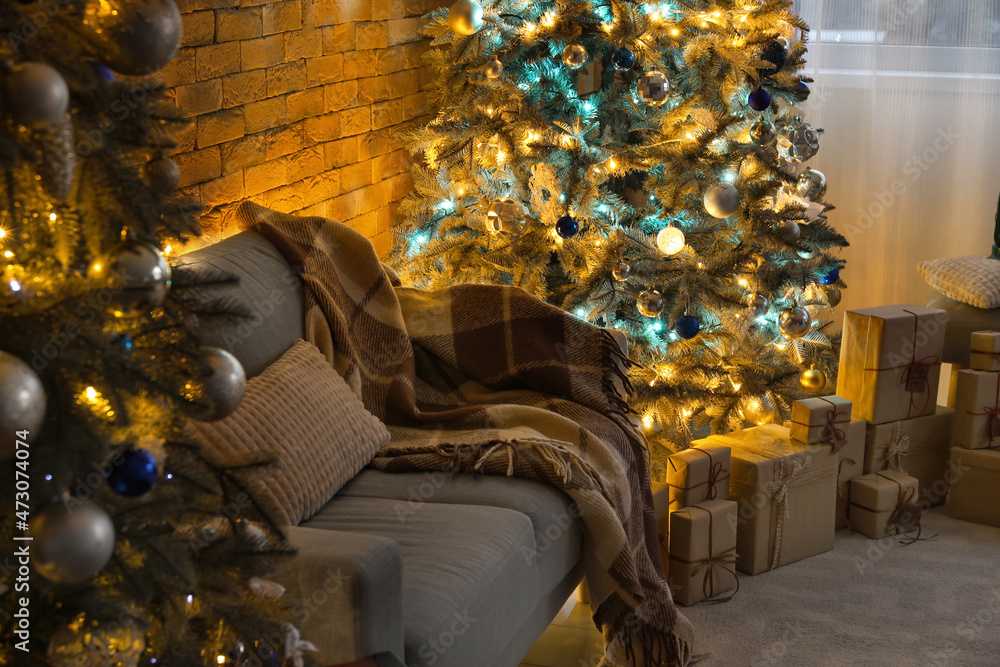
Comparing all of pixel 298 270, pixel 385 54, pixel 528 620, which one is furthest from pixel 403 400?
pixel 385 54

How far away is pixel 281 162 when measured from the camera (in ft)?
8.57

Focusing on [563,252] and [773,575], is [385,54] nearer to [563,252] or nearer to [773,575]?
[563,252]

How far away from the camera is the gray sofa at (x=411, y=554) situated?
4.29ft

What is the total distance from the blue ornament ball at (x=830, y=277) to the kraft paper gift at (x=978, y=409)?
46 cm

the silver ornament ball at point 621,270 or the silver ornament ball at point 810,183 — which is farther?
the silver ornament ball at point 810,183

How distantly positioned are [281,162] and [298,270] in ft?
1.70

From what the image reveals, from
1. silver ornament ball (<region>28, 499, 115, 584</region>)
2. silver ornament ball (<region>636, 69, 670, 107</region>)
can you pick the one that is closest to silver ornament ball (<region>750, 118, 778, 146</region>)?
silver ornament ball (<region>636, 69, 670, 107</region>)

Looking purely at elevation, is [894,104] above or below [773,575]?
above

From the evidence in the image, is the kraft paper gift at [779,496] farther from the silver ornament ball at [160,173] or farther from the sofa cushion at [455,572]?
the silver ornament ball at [160,173]

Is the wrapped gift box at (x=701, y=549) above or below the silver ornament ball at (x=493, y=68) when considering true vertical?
below

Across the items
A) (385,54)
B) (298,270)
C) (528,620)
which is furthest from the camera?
(385,54)

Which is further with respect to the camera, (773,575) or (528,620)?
(773,575)

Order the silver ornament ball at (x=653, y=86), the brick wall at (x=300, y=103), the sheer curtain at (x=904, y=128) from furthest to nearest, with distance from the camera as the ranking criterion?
the sheer curtain at (x=904, y=128) → the silver ornament ball at (x=653, y=86) → the brick wall at (x=300, y=103)

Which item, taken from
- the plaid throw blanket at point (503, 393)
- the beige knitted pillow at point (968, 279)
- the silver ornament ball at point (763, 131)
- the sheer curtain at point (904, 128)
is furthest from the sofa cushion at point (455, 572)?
the sheer curtain at point (904, 128)
